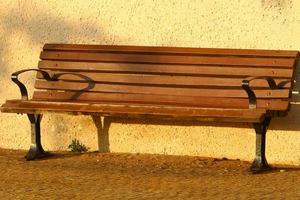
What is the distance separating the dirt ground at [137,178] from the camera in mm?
6410

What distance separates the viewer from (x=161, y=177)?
7129 mm

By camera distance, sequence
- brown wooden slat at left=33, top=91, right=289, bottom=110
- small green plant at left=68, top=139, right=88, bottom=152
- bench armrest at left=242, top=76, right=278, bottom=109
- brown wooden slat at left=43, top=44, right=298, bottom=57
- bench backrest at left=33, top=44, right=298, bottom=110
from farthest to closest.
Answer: small green plant at left=68, top=139, right=88, bottom=152
brown wooden slat at left=43, top=44, right=298, bottom=57
bench backrest at left=33, top=44, right=298, bottom=110
brown wooden slat at left=33, top=91, right=289, bottom=110
bench armrest at left=242, top=76, right=278, bottom=109

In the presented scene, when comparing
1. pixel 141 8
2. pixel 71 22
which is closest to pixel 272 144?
pixel 141 8

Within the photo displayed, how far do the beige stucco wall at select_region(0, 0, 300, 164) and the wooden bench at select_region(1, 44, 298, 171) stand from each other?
0.23m

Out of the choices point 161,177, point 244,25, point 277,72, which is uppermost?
point 244,25

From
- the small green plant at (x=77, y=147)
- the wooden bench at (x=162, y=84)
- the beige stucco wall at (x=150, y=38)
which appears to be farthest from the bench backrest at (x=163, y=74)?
the small green plant at (x=77, y=147)

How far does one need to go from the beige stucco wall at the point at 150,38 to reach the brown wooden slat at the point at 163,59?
28 cm

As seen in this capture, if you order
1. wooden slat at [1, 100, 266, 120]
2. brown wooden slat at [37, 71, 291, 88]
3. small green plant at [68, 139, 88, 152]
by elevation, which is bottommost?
small green plant at [68, 139, 88, 152]

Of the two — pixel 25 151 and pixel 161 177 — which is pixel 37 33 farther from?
pixel 161 177

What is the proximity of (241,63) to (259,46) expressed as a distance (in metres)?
0.35

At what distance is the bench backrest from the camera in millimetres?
7570

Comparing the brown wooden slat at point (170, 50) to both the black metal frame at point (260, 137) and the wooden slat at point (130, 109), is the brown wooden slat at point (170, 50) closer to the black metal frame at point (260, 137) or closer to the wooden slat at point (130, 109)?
the black metal frame at point (260, 137)

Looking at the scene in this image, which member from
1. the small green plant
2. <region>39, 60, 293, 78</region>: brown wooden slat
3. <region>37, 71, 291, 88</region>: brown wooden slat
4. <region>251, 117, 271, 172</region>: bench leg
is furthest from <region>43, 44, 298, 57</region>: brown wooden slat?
the small green plant

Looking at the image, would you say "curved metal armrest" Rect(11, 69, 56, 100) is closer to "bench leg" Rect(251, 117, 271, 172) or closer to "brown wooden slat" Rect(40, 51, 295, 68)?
"brown wooden slat" Rect(40, 51, 295, 68)
